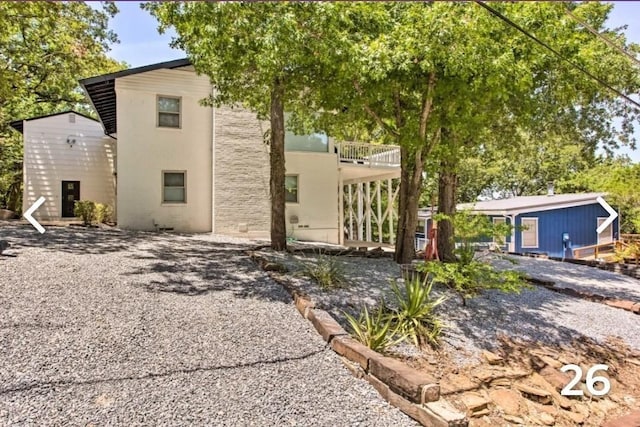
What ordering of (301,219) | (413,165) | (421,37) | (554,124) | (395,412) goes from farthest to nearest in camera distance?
(301,219), (554,124), (413,165), (421,37), (395,412)

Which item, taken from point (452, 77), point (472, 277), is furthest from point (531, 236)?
point (452, 77)

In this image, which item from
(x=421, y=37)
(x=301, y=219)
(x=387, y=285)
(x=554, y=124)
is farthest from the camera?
(x=301, y=219)

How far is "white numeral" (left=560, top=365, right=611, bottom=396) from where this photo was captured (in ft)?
16.0

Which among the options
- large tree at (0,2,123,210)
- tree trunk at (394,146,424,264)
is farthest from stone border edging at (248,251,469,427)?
large tree at (0,2,123,210)

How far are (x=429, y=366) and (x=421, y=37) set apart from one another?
4824mm

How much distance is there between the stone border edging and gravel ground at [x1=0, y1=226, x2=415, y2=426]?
10 cm

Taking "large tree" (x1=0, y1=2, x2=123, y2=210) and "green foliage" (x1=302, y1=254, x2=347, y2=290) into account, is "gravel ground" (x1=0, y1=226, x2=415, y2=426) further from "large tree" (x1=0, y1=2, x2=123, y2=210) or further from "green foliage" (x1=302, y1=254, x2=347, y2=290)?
"large tree" (x1=0, y1=2, x2=123, y2=210)

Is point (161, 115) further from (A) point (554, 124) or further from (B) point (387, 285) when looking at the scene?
(A) point (554, 124)

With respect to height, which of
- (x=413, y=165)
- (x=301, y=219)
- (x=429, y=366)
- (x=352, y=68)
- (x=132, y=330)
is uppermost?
(x=352, y=68)

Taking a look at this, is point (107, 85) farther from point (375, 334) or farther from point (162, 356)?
point (375, 334)

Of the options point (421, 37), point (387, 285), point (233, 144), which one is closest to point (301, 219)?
point (233, 144)

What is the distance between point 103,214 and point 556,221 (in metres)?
19.6

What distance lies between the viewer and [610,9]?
9703 mm

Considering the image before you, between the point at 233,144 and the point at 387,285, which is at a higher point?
the point at 233,144
